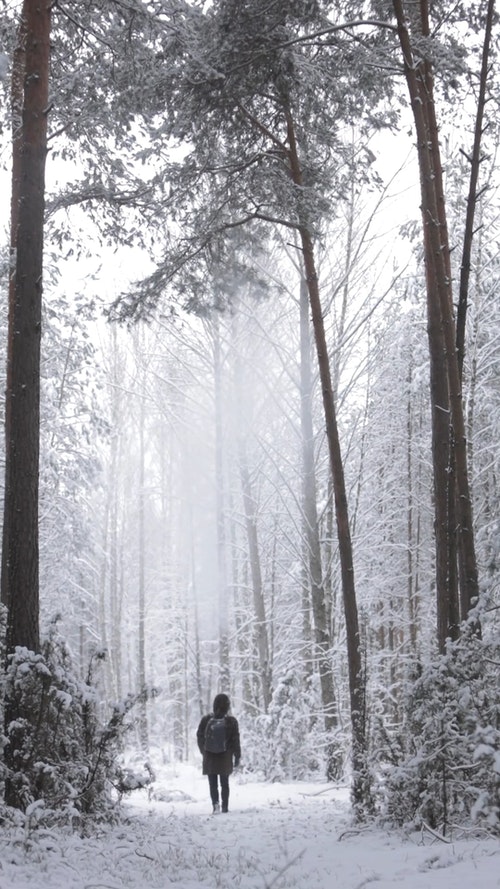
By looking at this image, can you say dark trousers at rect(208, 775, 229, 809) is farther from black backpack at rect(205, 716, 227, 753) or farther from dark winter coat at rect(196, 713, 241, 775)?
black backpack at rect(205, 716, 227, 753)

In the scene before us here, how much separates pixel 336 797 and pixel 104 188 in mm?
9811

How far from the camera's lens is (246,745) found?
55.5ft

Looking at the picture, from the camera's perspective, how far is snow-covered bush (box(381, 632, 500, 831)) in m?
6.26

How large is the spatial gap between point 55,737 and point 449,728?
343cm

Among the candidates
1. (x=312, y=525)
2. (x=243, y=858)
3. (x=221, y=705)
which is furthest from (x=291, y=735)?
(x=243, y=858)

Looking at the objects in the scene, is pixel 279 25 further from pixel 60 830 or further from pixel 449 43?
pixel 60 830

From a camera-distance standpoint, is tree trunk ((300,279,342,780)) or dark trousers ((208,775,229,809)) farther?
tree trunk ((300,279,342,780))

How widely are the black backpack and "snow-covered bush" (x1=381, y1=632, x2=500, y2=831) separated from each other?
4642 mm

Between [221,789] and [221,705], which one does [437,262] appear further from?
[221,789]

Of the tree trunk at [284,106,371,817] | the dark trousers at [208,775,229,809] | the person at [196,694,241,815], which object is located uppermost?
the tree trunk at [284,106,371,817]

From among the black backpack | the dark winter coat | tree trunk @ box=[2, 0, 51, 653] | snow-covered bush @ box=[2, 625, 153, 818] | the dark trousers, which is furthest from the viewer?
the black backpack

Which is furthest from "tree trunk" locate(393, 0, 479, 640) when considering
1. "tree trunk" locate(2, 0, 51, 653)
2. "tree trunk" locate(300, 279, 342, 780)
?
"tree trunk" locate(300, 279, 342, 780)

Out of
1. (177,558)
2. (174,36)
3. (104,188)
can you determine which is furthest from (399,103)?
(177,558)

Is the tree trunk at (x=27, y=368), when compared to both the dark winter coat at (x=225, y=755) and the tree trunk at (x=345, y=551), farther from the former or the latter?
the dark winter coat at (x=225, y=755)
